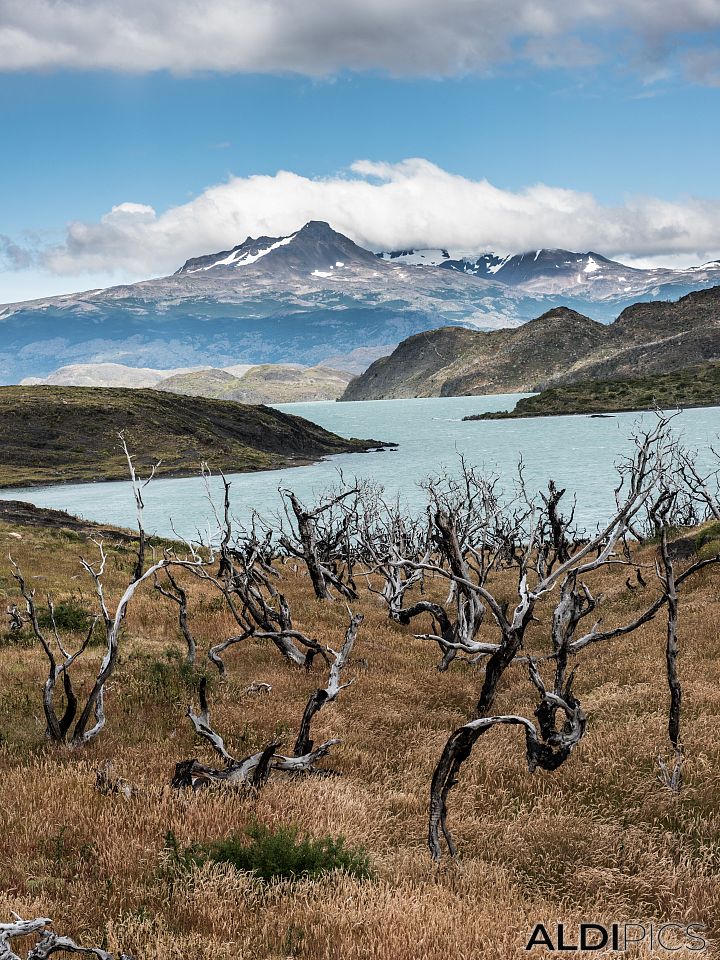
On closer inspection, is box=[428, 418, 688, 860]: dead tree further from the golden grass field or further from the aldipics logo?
the aldipics logo

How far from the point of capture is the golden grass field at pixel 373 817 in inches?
258

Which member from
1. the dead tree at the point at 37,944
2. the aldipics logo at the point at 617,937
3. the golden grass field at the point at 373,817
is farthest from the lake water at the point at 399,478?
the dead tree at the point at 37,944

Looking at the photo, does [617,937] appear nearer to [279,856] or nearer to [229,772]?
[279,856]

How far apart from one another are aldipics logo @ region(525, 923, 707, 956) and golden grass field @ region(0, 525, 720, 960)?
16 cm

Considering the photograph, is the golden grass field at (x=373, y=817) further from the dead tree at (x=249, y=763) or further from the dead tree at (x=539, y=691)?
the dead tree at (x=539, y=691)

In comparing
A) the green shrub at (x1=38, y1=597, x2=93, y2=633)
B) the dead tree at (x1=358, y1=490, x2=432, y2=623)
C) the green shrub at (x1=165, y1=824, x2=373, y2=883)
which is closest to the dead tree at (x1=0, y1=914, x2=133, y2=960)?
the green shrub at (x1=165, y1=824, x2=373, y2=883)

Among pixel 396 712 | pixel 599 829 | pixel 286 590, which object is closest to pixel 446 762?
pixel 599 829

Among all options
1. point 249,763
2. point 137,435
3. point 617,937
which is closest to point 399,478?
point 137,435

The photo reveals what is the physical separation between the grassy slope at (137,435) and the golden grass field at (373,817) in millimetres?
120280

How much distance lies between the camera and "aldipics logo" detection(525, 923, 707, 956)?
6535 millimetres

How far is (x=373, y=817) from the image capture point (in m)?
9.61

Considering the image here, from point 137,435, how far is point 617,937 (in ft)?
512

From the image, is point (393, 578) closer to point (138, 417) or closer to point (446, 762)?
point (446, 762)

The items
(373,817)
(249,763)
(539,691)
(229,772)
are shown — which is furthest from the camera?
(539,691)
